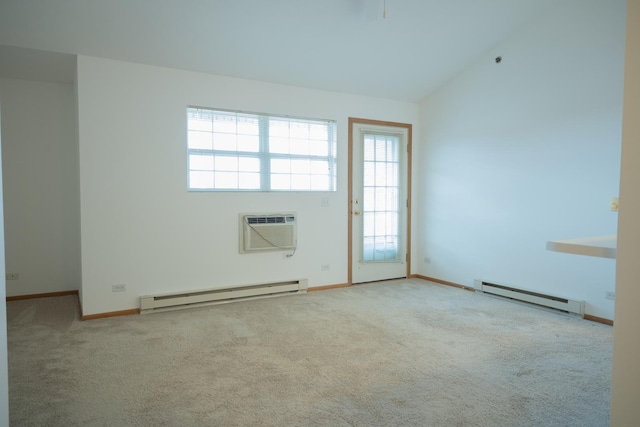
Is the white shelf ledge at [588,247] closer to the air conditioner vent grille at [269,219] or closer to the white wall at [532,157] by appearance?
the white wall at [532,157]

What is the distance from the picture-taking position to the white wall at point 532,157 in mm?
3629

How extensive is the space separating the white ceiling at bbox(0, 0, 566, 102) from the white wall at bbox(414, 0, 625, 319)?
1.29ft

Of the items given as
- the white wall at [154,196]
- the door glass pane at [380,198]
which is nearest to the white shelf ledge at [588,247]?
the white wall at [154,196]

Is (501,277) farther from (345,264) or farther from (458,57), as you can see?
(458,57)

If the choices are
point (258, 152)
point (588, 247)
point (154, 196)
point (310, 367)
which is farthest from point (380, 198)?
point (588, 247)

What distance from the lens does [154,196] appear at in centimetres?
396

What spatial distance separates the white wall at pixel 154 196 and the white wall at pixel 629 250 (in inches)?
142

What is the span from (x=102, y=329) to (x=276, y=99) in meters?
2.97

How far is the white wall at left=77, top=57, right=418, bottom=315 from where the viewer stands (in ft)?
12.1

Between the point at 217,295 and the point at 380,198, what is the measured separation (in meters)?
2.49

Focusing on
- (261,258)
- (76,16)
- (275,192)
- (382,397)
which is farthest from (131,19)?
(382,397)

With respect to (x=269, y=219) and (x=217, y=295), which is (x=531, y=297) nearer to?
(x=269, y=219)

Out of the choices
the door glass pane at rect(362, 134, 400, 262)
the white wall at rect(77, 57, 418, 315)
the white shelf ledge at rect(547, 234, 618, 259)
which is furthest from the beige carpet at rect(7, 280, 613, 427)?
the door glass pane at rect(362, 134, 400, 262)

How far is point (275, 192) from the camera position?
4586mm
